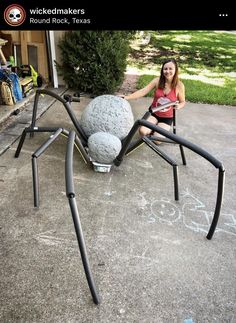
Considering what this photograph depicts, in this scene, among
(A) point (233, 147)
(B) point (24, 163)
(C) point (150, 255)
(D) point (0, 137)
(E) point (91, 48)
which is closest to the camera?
(C) point (150, 255)

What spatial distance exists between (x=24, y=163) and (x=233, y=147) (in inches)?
128

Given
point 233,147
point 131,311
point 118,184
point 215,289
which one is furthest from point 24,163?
point 233,147

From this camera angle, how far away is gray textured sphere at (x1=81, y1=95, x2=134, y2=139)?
4.04 meters

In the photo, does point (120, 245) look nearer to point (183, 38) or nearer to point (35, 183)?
point (35, 183)

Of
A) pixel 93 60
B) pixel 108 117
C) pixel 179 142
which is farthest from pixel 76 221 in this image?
pixel 93 60

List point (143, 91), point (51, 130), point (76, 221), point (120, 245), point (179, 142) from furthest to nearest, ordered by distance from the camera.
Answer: point (143, 91) → point (51, 130) → point (120, 245) → point (179, 142) → point (76, 221)

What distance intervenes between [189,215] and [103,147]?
1.27m

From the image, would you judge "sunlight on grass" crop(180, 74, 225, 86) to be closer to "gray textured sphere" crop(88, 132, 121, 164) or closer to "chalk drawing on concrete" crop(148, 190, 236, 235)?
"gray textured sphere" crop(88, 132, 121, 164)

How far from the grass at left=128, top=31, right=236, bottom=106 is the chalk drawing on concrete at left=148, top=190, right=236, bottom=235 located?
4.13 metres

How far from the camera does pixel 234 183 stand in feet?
13.2

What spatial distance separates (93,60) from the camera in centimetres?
648
